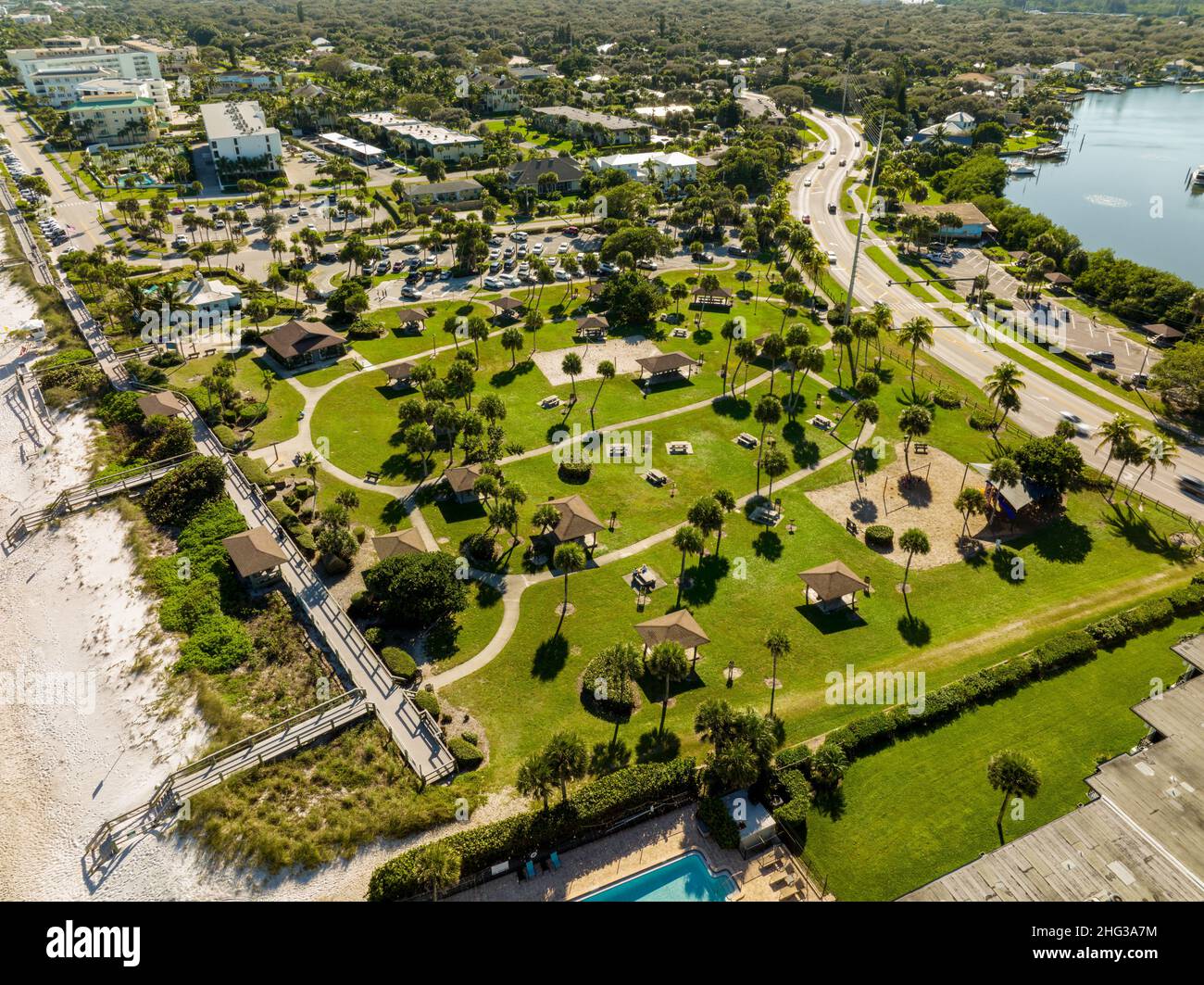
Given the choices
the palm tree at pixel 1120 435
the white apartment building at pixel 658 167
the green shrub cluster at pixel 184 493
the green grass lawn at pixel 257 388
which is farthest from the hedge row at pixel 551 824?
the white apartment building at pixel 658 167

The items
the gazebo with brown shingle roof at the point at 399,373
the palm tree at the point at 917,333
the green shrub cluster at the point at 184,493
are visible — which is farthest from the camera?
the gazebo with brown shingle roof at the point at 399,373

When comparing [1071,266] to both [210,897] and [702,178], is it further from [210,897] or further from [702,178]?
[210,897]

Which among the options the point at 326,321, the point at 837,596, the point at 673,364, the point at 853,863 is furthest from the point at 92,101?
the point at 853,863

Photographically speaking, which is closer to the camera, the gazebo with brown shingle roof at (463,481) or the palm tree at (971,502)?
the palm tree at (971,502)

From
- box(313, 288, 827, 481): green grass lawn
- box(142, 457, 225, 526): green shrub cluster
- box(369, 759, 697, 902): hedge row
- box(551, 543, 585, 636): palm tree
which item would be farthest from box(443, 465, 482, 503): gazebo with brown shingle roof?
box(369, 759, 697, 902): hedge row

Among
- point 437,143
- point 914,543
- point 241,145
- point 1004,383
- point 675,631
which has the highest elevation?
point 241,145

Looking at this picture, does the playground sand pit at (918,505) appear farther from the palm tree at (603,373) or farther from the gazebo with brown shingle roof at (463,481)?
the gazebo with brown shingle roof at (463,481)

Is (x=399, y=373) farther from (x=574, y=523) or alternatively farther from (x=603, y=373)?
(x=574, y=523)

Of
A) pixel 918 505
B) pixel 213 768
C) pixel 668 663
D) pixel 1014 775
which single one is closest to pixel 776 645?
pixel 668 663
